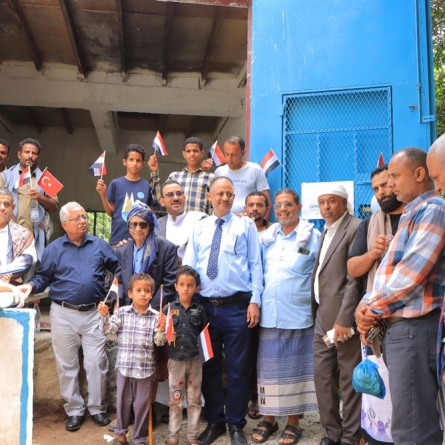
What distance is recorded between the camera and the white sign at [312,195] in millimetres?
4855

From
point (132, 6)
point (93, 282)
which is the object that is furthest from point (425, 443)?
point (132, 6)

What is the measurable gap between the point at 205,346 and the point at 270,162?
2.07m

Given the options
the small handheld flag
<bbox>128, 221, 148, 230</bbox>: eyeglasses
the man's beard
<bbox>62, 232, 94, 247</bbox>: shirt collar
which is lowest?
the small handheld flag

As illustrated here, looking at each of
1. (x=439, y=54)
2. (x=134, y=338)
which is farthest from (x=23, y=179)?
(x=439, y=54)

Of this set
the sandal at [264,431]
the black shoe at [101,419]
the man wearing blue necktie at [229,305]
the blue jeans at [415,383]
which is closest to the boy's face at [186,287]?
the man wearing blue necktie at [229,305]

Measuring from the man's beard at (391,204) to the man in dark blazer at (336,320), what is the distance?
1.62 feet

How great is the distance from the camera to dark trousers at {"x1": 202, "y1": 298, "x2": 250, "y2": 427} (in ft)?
13.2

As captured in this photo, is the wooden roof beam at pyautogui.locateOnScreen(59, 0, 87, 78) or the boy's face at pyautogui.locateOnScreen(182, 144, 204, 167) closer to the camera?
the boy's face at pyautogui.locateOnScreen(182, 144, 204, 167)

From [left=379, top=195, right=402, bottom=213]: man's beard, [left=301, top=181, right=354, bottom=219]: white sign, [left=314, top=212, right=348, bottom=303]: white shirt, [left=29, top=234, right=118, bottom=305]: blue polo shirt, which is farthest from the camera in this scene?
[left=301, top=181, right=354, bottom=219]: white sign

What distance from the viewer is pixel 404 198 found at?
8.91 feet

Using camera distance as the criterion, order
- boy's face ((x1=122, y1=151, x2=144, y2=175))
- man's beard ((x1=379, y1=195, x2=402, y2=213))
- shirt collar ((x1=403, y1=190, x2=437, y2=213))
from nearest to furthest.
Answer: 1. shirt collar ((x1=403, y1=190, x2=437, y2=213))
2. man's beard ((x1=379, y1=195, x2=402, y2=213))
3. boy's face ((x1=122, y1=151, x2=144, y2=175))

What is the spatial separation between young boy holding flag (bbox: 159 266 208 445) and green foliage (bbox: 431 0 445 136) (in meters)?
5.43

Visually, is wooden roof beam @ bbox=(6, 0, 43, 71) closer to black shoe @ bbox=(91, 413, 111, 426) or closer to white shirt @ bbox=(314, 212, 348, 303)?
black shoe @ bbox=(91, 413, 111, 426)

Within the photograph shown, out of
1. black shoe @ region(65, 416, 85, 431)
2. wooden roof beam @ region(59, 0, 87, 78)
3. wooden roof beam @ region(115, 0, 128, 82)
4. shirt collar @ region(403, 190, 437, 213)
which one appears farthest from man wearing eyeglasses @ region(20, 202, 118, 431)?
wooden roof beam @ region(59, 0, 87, 78)
